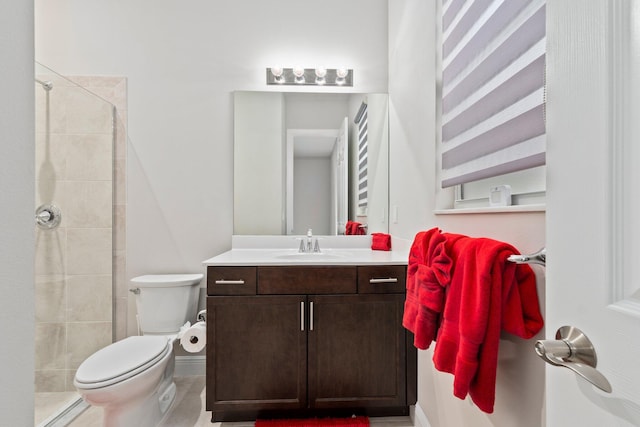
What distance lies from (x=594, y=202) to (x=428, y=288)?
0.72m

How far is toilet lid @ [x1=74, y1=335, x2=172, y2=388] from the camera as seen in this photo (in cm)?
144

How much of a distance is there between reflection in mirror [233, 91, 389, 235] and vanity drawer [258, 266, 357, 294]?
0.68 meters

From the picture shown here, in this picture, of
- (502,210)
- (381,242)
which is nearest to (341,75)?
(381,242)

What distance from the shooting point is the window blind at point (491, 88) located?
0.91 meters

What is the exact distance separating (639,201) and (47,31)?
10.3 feet

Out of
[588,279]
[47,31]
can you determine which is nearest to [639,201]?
[588,279]

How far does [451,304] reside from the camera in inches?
40.2

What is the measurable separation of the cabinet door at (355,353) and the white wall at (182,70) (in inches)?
39.3

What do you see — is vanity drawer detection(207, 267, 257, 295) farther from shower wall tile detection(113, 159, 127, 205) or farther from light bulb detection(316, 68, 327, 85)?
light bulb detection(316, 68, 327, 85)

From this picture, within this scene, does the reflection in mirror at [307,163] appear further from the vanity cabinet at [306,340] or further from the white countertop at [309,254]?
the vanity cabinet at [306,340]

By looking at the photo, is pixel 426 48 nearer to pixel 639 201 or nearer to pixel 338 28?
pixel 338 28

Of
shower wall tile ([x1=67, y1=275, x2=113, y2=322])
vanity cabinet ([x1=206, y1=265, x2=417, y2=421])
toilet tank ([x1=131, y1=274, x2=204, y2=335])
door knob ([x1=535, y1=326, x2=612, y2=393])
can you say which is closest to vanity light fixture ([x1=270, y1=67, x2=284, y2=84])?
vanity cabinet ([x1=206, y1=265, x2=417, y2=421])

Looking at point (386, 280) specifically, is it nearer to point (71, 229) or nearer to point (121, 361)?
point (121, 361)

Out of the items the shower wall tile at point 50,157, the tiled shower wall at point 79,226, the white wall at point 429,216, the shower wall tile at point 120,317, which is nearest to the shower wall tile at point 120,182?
the tiled shower wall at point 79,226
